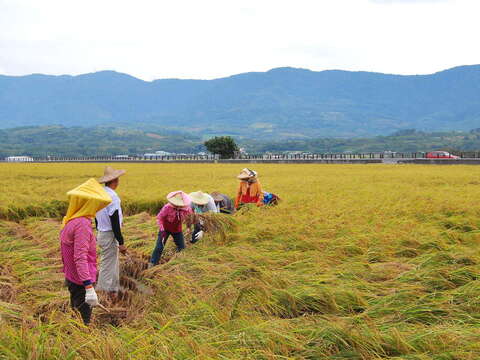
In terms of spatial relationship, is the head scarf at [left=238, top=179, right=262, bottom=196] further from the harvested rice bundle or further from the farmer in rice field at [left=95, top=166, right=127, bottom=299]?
the farmer in rice field at [left=95, top=166, right=127, bottom=299]

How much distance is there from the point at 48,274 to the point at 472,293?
5496 millimetres

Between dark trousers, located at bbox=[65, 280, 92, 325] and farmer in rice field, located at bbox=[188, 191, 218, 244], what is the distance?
11.8 ft

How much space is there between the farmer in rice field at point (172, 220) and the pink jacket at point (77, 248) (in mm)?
2599

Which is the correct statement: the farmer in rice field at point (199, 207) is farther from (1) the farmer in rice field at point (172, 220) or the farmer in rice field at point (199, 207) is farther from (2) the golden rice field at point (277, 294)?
(1) the farmer in rice field at point (172, 220)

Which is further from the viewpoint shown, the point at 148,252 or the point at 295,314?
the point at 148,252

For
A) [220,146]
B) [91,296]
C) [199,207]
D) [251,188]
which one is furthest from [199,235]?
[220,146]

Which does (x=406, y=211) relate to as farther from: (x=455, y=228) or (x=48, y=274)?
(x=48, y=274)

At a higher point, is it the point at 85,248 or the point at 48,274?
the point at 85,248

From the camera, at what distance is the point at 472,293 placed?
202 inches

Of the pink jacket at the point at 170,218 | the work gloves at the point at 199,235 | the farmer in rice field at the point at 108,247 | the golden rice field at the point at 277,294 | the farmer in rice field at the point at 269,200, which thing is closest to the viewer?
the golden rice field at the point at 277,294

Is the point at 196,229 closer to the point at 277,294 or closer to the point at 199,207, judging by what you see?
the point at 199,207

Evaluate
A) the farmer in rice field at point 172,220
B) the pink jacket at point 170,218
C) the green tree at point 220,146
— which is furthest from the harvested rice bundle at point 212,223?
the green tree at point 220,146

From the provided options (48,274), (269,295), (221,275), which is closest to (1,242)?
(48,274)

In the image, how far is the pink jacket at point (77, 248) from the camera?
15.7ft
